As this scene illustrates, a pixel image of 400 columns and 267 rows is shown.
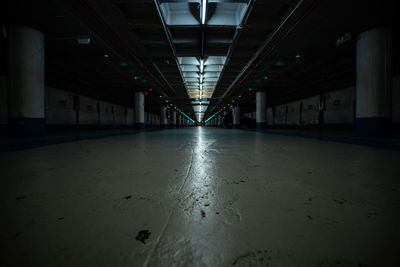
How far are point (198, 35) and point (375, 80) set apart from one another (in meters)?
6.78

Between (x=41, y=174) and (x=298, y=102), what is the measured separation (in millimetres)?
23820

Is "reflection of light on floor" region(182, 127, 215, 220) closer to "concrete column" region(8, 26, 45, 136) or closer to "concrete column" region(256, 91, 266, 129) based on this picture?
"concrete column" region(8, 26, 45, 136)

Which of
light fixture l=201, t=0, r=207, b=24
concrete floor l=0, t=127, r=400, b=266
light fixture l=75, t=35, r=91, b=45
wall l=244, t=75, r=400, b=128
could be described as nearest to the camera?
concrete floor l=0, t=127, r=400, b=266

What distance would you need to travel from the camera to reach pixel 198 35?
23.6 ft

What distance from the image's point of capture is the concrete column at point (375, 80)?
19.2ft

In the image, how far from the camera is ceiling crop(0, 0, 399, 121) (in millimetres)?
5223

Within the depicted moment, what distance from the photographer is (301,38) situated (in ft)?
22.7

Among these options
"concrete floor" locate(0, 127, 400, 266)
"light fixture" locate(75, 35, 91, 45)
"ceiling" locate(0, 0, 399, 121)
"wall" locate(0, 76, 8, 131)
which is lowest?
"concrete floor" locate(0, 127, 400, 266)

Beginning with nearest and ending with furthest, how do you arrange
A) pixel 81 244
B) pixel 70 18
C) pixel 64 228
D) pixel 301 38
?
pixel 81 244, pixel 64 228, pixel 70 18, pixel 301 38

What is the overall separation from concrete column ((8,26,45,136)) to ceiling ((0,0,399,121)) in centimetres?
47

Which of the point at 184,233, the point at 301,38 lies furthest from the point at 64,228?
the point at 301,38

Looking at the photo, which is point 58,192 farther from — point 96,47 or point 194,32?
point 96,47

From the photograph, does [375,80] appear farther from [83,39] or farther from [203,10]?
[83,39]

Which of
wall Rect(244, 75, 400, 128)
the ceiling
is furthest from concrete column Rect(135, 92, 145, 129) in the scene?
wall Rect(244, 75, 400, 128)
